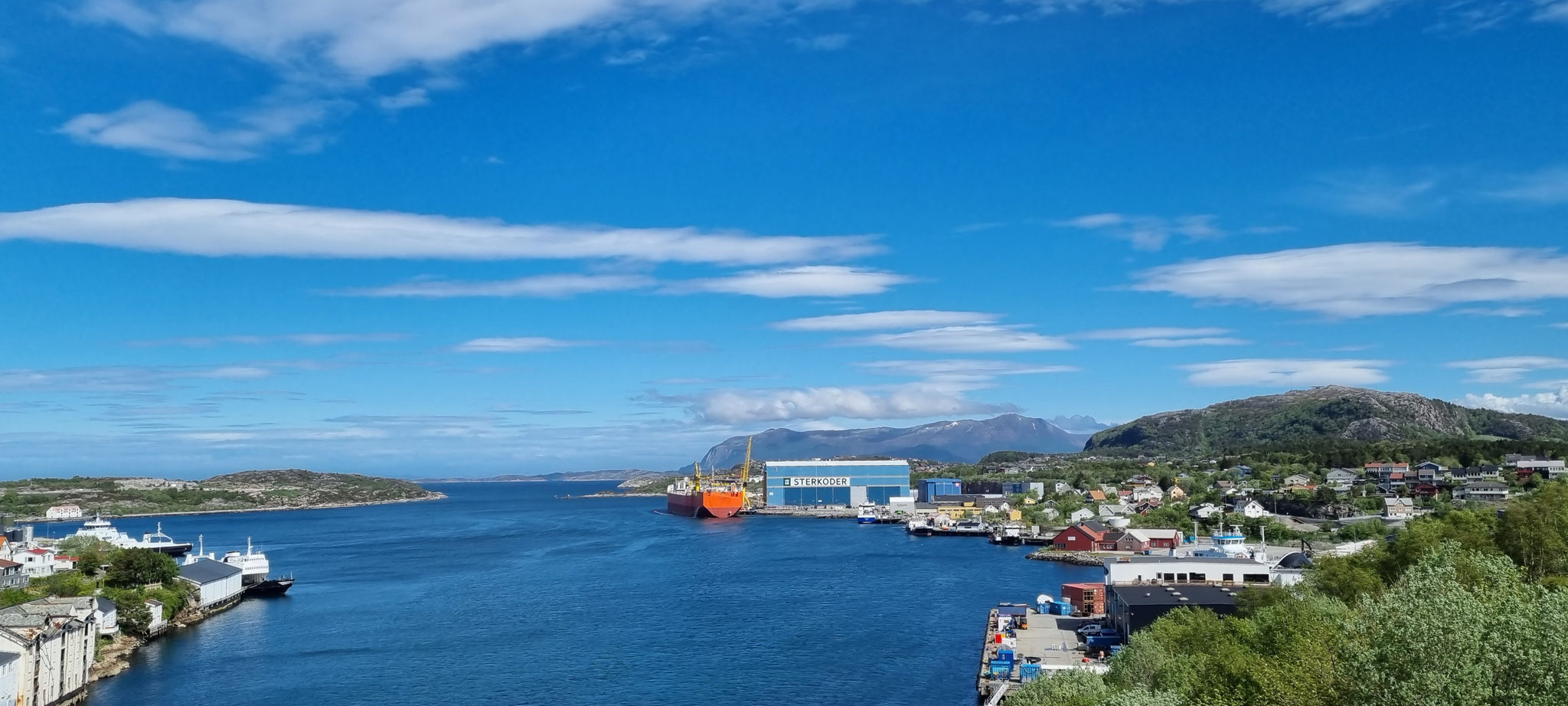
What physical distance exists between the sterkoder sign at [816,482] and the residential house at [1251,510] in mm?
29597

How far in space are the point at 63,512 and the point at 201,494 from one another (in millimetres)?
18786

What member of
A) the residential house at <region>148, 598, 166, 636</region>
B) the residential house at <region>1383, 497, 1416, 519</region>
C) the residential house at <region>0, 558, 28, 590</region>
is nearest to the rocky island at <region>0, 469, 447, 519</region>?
the residential house at <region>0, 558, 28, 590</region>

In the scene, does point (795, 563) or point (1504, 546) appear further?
point (795, 563)

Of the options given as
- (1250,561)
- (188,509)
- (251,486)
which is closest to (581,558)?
(1250,561)

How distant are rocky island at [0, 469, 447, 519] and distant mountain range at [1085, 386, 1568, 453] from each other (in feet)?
259

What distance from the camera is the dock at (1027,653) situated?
15.1 m

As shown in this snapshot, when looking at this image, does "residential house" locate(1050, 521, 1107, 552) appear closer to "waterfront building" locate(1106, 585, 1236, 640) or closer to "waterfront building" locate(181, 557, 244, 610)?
"waterfront building" locate(1106, 585, 1236, 640)

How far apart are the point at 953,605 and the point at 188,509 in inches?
2883

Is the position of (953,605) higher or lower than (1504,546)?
lower

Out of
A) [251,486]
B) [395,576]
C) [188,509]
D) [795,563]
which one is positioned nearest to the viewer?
[395,576]

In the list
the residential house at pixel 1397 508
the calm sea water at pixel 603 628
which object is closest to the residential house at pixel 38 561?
the calm sea water at pixel 603 628

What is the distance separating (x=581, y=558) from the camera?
120 ft

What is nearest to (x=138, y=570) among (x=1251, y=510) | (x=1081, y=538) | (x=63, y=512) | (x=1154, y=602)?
(x=1154, y=602)

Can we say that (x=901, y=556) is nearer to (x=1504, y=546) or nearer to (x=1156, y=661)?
(x=1504, y=546)
